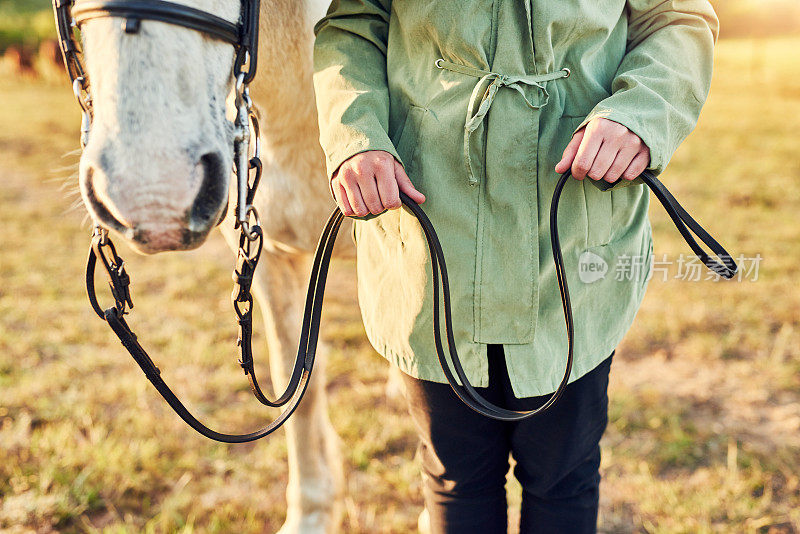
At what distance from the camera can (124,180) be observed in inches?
33.8

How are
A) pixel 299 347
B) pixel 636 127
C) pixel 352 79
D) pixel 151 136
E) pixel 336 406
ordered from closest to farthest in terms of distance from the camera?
pixel 151 136 < pixel 636 127 < pixel 352 79 < pixel 299 347 < pixel 336 406

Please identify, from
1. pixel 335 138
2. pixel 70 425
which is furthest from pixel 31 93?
pixel 335 138

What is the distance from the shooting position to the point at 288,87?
1350 mm

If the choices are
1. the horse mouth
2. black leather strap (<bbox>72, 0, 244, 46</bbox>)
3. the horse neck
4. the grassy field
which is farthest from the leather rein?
the grassy field

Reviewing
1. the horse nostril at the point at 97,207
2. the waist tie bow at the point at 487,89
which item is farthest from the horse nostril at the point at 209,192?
the waist tie bow at the point at 487,89

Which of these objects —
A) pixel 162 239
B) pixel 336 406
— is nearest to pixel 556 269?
pixel 162 239

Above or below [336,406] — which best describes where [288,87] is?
above

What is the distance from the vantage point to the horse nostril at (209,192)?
0.92 metres

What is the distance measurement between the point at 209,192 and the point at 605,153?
60cm

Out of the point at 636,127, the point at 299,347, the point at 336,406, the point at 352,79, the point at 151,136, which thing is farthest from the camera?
the point at 336,406

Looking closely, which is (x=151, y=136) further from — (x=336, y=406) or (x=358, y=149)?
(x=336, y=406)

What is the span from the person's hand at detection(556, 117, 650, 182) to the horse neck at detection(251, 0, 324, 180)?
0.64m

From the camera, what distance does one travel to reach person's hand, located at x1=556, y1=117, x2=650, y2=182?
38.2 inches

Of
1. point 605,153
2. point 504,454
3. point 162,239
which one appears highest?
point 605,153
